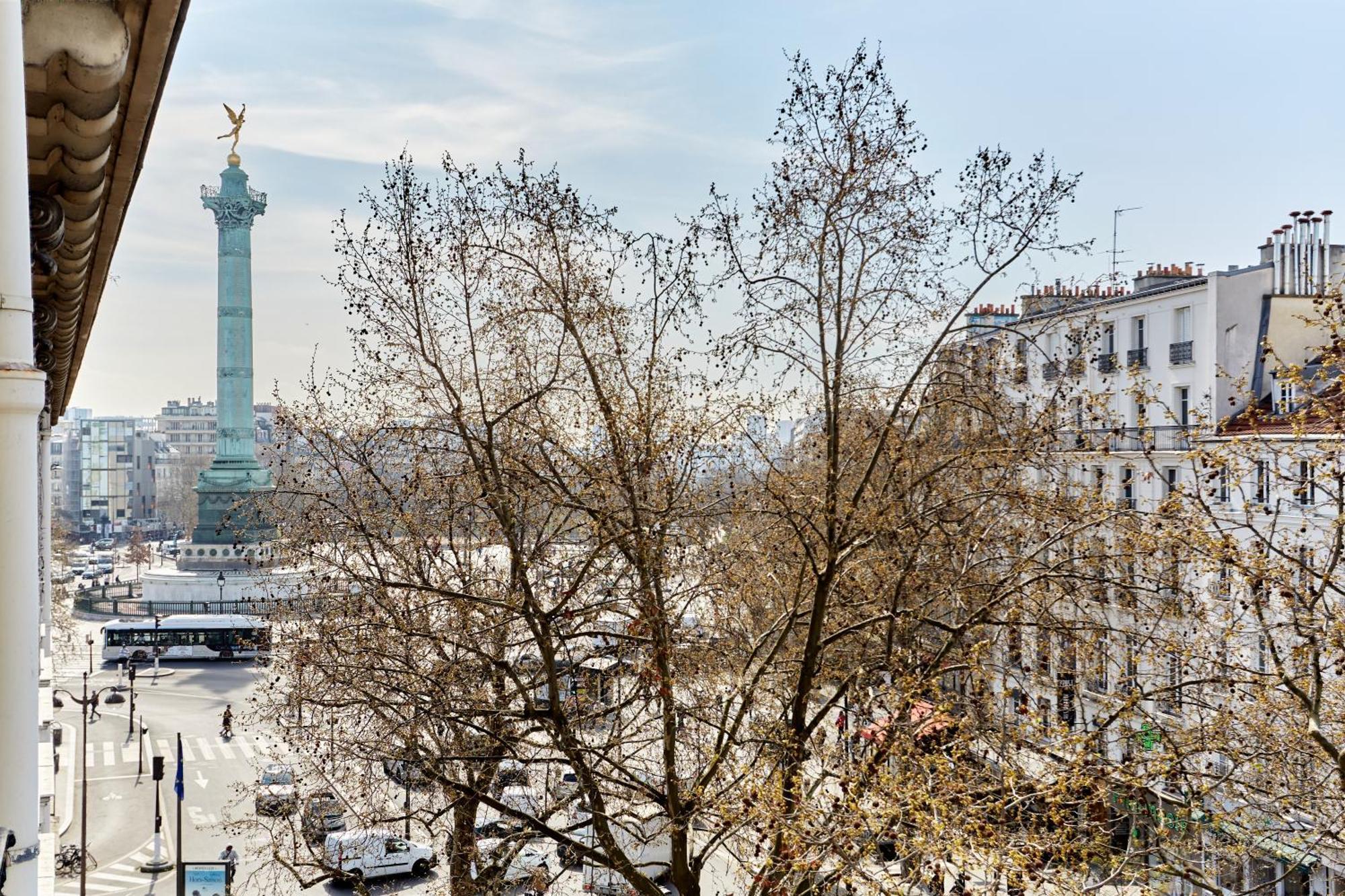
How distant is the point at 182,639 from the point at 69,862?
28891 mm

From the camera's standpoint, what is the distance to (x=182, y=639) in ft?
174

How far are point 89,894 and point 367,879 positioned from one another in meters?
5.74

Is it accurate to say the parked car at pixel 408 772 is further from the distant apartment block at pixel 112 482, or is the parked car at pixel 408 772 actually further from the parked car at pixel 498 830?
the distant apartment block at pixel 112 482

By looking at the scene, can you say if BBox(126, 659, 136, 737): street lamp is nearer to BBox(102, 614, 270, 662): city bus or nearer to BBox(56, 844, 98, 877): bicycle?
BBox(102, 614, 270, 662): city bus

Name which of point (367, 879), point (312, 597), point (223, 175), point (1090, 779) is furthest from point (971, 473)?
point (223, 175)

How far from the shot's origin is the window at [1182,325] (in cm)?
2562

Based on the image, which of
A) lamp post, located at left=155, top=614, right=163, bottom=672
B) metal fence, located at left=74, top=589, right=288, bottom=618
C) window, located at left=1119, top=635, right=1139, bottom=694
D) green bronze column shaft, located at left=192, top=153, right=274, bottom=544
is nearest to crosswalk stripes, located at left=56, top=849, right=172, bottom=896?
window, located at left=1119, top=635, right=1139, bottom=694

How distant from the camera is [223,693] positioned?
45719mm

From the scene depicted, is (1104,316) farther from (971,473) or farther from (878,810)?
(878,810)

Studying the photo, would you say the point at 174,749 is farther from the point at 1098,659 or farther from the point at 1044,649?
the point at 1098,659

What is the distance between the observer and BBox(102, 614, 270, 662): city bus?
52094mm

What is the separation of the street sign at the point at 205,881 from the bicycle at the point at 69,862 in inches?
290

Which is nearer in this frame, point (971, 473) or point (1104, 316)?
point (971, 473)

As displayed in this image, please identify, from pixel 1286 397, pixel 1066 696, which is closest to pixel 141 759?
pixel 1066 696
